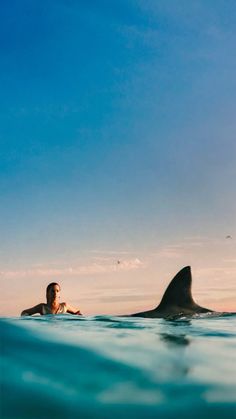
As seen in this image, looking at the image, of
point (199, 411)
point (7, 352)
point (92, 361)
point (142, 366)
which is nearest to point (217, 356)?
point (142, 366)

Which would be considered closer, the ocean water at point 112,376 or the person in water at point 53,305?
the ocean water at point 112,376

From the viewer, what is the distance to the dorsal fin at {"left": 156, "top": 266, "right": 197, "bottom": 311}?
15.5 metres

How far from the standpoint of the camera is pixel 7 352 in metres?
6.30

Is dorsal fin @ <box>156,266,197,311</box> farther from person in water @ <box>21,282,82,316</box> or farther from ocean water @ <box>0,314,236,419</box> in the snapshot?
ocean water @ <box>0,314,236,419</box>

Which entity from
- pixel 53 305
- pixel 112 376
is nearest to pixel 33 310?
pixel 53 305

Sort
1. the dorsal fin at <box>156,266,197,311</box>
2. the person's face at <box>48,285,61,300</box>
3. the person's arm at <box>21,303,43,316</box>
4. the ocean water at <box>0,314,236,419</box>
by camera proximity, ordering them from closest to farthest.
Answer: the ocean water at <box>0,314,236,419</box> → the person's arm at <box>21,303,43,316</box> → the dorsal fin at <box>156,266,197,311</box> → the person's face at <box>48,285,61,300</box>

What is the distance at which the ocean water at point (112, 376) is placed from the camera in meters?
4.49

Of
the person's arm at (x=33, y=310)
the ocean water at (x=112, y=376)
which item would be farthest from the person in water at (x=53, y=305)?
the ocean water at (x=112, y=376)

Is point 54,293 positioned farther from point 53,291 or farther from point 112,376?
point 112,376

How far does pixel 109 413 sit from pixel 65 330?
4.75 m

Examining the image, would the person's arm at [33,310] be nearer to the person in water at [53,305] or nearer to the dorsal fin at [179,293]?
the person in water at [53,305]

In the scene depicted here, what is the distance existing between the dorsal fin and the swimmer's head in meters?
3.57

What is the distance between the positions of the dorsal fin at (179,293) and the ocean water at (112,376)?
7.06m

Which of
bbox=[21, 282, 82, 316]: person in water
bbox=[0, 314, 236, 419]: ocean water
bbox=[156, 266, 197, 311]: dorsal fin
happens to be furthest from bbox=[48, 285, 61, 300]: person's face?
bbox=[0, 314, 236, 419]: ocean water
